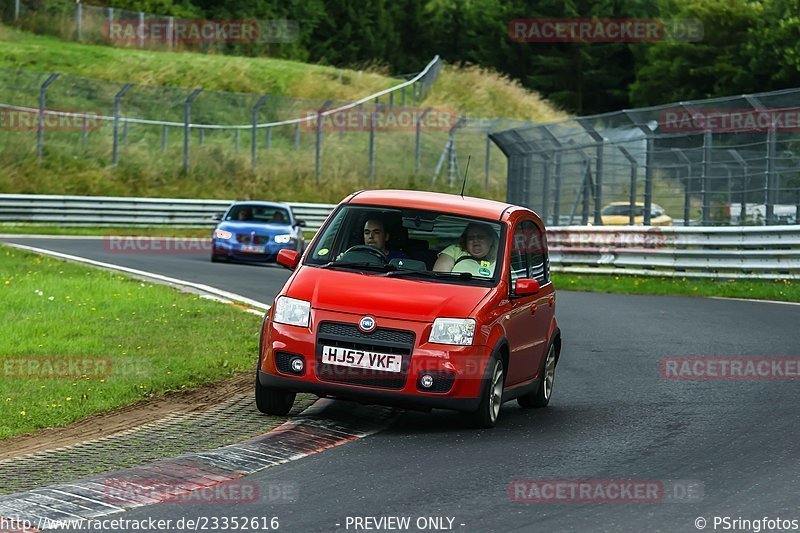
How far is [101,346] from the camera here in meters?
12.7

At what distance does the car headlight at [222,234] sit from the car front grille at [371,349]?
63.9ft

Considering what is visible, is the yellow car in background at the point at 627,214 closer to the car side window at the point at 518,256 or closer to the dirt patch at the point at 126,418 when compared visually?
the car side window at the point at 518,256

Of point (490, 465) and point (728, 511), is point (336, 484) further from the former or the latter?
point (728, 511)

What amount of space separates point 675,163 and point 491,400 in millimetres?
17965

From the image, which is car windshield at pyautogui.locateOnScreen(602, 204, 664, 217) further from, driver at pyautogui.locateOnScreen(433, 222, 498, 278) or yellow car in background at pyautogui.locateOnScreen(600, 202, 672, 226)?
driver at pyautogui.locateOnScreen(433, 222, 498, 278)

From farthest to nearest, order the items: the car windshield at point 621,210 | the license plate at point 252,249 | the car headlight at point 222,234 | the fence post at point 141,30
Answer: the fence post at point 141,30 < the license plate at point 252,249 < the car headlight at point 222,234 < the car windshield at point 621,210

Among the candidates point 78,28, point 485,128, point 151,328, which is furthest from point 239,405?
point 78,28

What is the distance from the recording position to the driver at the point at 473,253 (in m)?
10.4

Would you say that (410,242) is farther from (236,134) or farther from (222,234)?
(236,134)

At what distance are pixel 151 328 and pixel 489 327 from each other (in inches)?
219

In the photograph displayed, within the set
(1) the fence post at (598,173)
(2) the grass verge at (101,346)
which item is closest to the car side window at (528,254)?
(2) the grass verge at (101,346)

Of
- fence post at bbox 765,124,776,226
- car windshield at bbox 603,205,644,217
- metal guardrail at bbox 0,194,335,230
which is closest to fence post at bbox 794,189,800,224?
fence post at bbox 765,124,776,226

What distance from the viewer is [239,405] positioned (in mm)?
10555

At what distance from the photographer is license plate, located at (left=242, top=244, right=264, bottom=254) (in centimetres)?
2886
